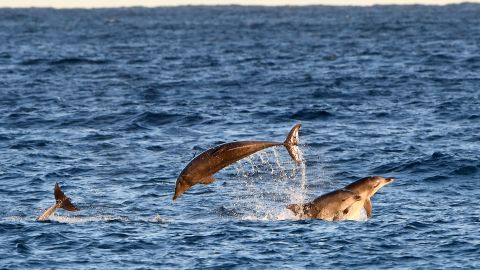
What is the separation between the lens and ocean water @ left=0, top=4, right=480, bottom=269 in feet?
86.1

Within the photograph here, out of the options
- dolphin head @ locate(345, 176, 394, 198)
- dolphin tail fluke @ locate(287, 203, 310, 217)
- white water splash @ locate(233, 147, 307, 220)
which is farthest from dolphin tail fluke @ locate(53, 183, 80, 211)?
dolphin head @ locate(345, 176, 394, 198)

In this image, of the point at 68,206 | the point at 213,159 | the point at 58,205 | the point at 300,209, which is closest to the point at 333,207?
the point at 300,209

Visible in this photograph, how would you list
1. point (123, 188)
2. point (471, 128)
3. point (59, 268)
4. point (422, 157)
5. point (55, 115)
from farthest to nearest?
1. point (55, 115)
2. point (471, 128)
3. point (422, 157)
4. point (123, 188)
5. point (59, 268)

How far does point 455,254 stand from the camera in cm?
2566

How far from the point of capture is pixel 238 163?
3931 cm

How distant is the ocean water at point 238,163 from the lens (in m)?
26.2

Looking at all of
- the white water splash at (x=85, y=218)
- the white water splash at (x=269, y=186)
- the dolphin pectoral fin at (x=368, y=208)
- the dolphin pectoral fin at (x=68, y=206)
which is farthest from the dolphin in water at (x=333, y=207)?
the dolphin pectoral fin at (x=68, y=206)

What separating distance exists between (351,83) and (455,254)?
39.4 metres

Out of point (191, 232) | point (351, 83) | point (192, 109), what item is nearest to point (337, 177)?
point (191, 232)

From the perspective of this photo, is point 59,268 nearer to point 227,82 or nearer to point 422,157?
point 422,157

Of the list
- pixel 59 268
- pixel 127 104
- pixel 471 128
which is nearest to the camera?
pixel 59 268

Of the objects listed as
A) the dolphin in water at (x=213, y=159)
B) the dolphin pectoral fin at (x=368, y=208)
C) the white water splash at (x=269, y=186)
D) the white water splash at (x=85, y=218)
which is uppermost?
the dolphin in water at (x=213, y=159)

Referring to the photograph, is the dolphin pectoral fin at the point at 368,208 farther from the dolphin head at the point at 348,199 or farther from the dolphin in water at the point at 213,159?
the dolphin in water at the point at 213,159

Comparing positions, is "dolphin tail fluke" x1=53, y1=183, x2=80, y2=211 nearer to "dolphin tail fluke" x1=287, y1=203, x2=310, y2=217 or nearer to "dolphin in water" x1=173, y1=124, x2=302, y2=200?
"dolphin in water" x1=173, y1=124, x2=302, y2=200
